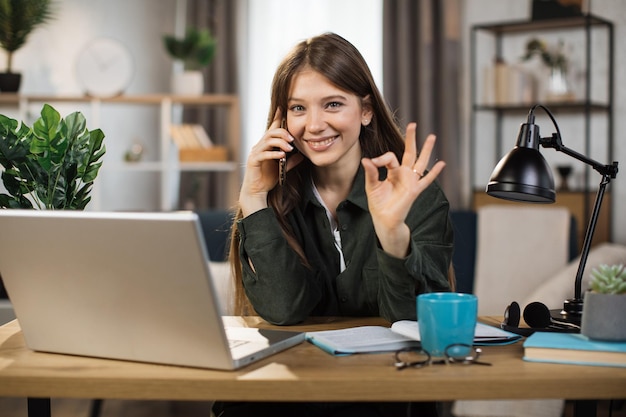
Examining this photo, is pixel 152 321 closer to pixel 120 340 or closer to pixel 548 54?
pixel 120 340

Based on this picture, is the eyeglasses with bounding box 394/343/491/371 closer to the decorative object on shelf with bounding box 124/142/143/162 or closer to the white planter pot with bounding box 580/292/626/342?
the white planter pot with bounding box 580/292/626/342

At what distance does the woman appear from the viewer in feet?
5.81

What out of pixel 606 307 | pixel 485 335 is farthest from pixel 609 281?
pixel 485 335

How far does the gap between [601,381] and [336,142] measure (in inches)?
36.4

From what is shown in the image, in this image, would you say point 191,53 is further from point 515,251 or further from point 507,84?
point 515,251

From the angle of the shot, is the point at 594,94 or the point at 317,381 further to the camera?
the point at 594,94

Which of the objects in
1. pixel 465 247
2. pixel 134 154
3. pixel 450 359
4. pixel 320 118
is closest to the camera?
pixel 450 359

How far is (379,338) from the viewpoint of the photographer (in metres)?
1.41

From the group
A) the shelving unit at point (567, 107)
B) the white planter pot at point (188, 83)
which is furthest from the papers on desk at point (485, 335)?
the white planter pot at point (188, 83)

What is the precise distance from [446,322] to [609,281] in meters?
0.27

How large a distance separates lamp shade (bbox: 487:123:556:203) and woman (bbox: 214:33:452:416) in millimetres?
232

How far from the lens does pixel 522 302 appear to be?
3.76m

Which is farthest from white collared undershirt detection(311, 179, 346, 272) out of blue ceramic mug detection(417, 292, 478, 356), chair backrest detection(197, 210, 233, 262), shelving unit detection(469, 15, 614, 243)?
shelving unit detection(469, 15, 614, 243)

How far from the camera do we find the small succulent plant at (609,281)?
4.32ft
